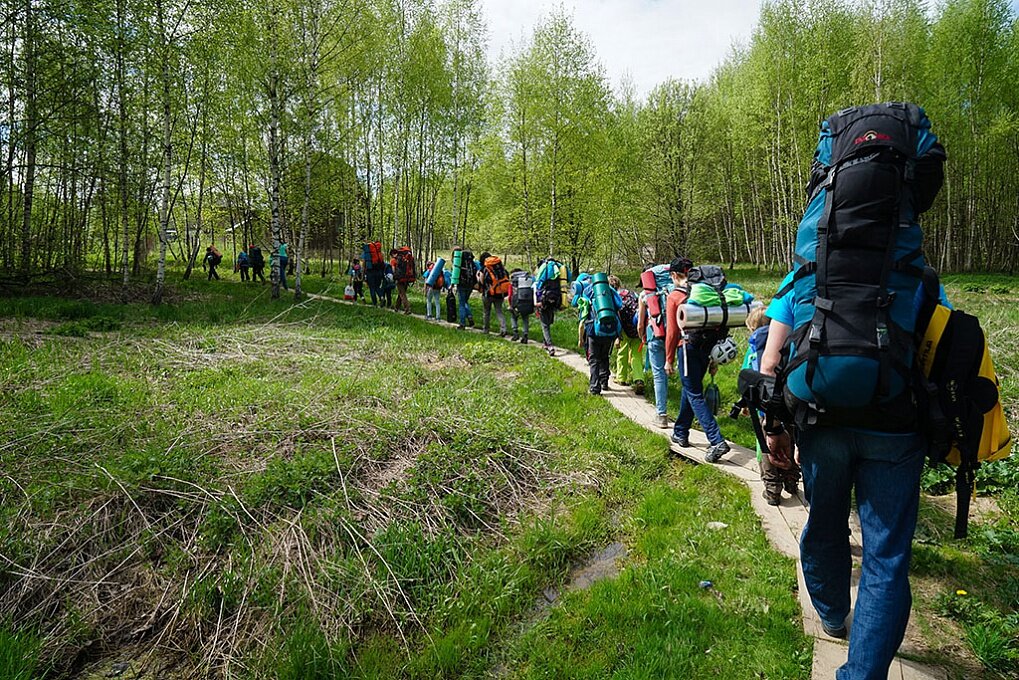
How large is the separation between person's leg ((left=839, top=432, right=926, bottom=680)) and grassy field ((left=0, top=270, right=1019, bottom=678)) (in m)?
Result: 0.60

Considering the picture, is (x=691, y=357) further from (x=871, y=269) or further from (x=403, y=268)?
(x=403, y=268)

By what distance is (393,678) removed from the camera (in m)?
2.80

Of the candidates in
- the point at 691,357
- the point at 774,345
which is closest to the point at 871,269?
the point at 774,345

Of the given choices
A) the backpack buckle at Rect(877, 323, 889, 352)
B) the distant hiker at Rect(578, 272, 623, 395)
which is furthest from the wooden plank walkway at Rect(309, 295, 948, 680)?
the backpack buckle at Rect(877, 323, 889, 352)

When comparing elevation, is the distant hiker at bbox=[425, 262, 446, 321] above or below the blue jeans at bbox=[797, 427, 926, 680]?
above

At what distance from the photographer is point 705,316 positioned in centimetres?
486

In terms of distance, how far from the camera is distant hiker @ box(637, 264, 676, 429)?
5.80 meters

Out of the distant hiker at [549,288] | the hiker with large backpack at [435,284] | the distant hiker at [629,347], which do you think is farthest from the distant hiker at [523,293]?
the hiker with large backpack at [435,284]

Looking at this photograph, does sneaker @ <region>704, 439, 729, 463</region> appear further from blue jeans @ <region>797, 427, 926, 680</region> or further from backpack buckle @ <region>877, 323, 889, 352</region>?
backpack buckle @ <region>877, 323, 889, 352</region>

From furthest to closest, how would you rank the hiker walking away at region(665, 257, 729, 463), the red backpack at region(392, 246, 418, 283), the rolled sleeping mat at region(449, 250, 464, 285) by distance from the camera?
the red backpack at region(392, 246, 418, 283) → the rolled sleeping mat at region(449, 250, 464, 285) → the hiker walking away at region(665, 257, 729, 463)

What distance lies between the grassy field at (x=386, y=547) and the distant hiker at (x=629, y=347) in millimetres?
1940

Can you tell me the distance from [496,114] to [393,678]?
23790mm

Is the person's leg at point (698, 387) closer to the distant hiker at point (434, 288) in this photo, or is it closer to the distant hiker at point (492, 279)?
the distant hiker at point (492, 279)

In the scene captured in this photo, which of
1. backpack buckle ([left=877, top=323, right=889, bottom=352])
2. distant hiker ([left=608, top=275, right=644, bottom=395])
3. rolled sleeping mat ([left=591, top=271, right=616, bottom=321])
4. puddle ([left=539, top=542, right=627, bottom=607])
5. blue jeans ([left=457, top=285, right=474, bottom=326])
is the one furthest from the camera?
blue jeans ([left=457, top=285, right=474, bottom=326])
